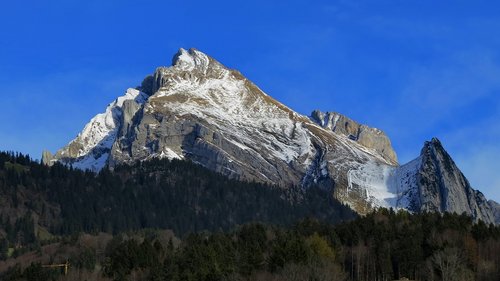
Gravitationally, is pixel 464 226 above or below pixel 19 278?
above

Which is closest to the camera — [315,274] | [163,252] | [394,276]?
[315,274]

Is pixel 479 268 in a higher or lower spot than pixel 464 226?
lower

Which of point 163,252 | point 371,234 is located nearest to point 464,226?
point 371,234

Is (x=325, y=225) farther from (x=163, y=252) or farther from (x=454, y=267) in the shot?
(x=454, y=267)

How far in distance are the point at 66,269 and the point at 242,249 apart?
43.8 meters

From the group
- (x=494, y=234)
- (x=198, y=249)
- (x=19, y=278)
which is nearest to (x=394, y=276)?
(x=494, y=234)

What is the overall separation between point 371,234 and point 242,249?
2779 centimetres

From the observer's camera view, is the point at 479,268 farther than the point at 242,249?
No

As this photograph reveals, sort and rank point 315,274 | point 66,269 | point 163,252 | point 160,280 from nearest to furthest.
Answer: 1. point 315,274
2. point 160,280
3. point 163,252
4. point 66,269

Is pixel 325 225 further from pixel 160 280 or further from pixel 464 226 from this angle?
pixel 160 280

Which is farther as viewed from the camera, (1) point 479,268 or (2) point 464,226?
(2) point 464,226

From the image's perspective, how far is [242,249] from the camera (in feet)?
543

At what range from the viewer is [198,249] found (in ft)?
511

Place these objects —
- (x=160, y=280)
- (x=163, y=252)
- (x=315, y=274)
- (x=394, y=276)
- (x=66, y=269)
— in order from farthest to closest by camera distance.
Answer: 1. (x=66, y=269)
2. (x=163, y=252)
3. (x=394, y=276)
4. (x=160, y=280)
5. (x=315, y=274)
